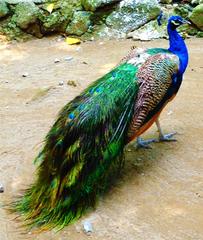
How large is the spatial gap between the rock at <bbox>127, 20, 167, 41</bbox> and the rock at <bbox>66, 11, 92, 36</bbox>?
687 millimetres

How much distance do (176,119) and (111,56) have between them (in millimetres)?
2058

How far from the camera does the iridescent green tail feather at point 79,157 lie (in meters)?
3.61

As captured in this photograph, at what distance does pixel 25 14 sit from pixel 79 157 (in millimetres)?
4617

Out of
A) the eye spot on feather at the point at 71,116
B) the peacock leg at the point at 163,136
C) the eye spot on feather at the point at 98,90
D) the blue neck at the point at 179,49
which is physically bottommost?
the peacock leg at the point at 163,136

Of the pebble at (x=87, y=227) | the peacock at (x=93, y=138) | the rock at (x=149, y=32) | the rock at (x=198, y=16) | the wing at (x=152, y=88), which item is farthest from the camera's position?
the rock at (x=149, y=32)

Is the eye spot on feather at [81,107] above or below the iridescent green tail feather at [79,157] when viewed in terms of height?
above

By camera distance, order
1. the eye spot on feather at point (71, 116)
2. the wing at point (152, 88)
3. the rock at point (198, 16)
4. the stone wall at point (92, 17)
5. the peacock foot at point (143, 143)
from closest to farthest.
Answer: the eye spot on feather at point (71, 116) < the wing at point (152, 88) < the peacock foot at point (143, 143) < the rock at point (198, 16) < the stone wall at point (92, 17)

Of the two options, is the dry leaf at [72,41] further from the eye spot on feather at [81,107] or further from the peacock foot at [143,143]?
the eye spot on feather at [81,107]

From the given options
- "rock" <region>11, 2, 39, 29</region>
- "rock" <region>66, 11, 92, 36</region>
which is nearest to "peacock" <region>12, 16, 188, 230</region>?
"rock" <region>66, 11, 92, 36</region>

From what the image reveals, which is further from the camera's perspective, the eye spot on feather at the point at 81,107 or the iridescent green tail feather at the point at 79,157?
the eye spot on feather at the point at 81,107

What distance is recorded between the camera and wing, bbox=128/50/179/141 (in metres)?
3.90

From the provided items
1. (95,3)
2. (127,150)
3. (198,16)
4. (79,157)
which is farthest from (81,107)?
(95,3)

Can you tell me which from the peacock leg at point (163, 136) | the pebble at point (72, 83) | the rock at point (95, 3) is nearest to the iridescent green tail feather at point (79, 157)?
the peacock leg at point (163, 136)

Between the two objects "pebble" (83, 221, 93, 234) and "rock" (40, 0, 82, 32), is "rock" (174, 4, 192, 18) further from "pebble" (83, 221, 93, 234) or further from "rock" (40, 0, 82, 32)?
"pebble" (83, 221, 93, 234)
